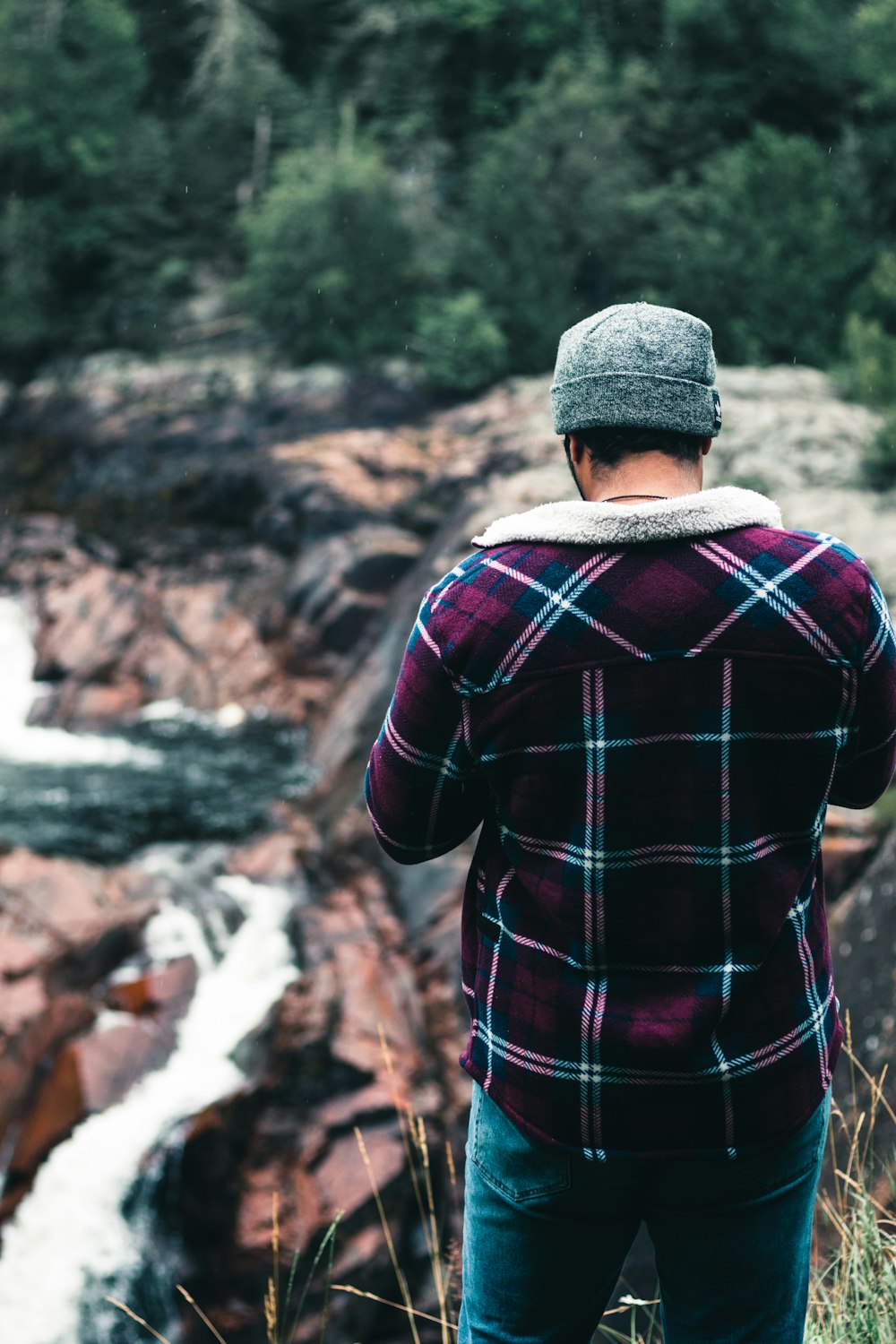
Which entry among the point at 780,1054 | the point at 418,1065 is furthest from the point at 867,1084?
the point at 418,1065

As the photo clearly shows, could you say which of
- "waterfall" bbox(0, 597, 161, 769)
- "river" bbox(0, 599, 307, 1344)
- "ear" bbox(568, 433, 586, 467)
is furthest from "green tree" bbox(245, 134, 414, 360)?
"ear" bbox(568, 433, 586, 467)

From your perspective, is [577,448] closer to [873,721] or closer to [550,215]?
[873,721]

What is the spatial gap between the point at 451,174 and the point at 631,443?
2121 cm

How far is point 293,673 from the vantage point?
11453 mm

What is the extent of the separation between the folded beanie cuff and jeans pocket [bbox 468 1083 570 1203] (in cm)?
88

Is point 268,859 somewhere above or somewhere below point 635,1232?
below

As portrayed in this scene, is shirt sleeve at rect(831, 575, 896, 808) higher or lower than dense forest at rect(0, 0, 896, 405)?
lower

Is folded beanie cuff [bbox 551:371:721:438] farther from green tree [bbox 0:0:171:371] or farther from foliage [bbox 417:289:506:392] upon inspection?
green tree [bbox 0:0:171:371]

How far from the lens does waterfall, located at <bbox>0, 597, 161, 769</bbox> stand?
10.4 metres

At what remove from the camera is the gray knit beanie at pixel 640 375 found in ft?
4.00

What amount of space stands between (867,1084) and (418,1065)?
3.23 meters

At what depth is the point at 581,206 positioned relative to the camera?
1638 centimetres

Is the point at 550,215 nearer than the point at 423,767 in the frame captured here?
No

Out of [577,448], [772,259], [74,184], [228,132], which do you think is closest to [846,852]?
[577,448]
